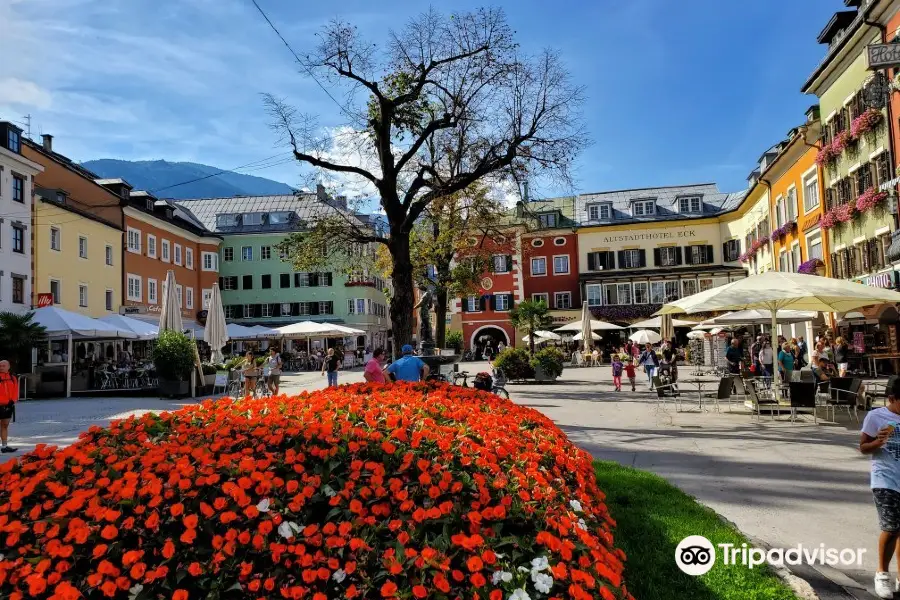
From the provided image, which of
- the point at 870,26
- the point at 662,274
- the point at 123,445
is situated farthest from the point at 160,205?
the point at 123,445

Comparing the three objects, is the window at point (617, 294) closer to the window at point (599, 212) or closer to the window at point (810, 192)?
the window at point (599, 212)

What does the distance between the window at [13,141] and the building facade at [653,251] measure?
40.6 meters

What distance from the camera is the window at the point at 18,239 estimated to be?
2941cm

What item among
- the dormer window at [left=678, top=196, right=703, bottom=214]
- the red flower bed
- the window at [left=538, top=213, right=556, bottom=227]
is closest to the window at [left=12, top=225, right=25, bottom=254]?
the red flower bed

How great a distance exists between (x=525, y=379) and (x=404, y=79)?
13.0m

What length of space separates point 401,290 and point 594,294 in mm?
39082

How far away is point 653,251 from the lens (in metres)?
54.3

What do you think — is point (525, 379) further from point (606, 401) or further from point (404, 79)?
point (404, 79)

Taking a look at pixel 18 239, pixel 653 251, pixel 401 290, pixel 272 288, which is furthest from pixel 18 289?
pixel 653 251

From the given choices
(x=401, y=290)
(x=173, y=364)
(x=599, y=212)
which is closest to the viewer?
(x=401, y=290)

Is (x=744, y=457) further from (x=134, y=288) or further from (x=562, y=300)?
(x=562, y=300)

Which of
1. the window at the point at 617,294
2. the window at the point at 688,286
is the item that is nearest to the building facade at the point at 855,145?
the window at the point at 688,286

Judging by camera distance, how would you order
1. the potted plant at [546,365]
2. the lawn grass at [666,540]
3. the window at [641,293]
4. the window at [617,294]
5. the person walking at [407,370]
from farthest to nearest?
the window at [617,294] → the window at [641,293] → the potted plant at [546,365] → the person walking at [407,370] → the lawn grass at [666,540]

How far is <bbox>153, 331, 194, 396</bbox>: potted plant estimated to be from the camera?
68.0 feet
